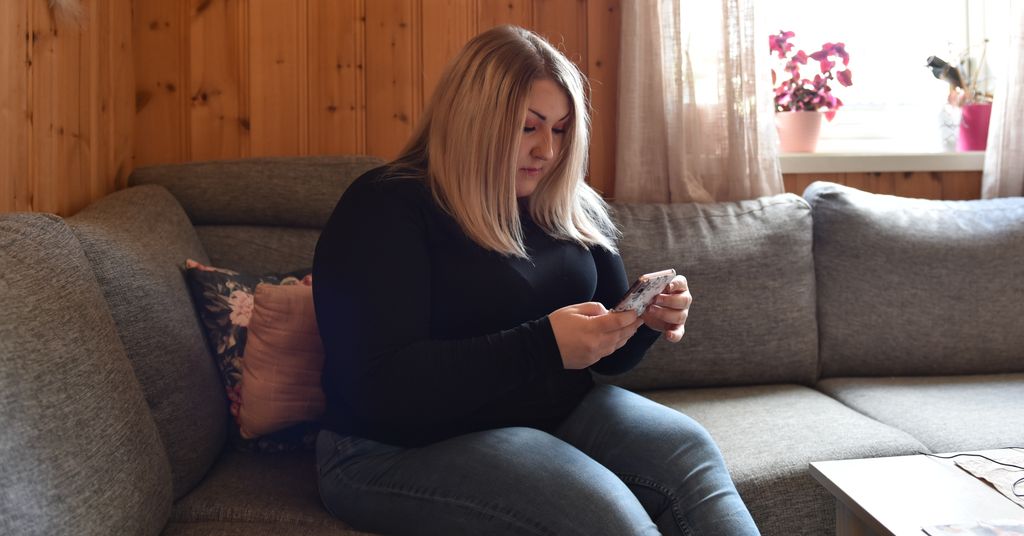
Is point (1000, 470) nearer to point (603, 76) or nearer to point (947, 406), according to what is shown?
point (947, 406)

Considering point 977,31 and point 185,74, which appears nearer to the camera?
point 185,74

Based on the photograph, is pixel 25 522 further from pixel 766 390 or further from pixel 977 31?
pixel 977 31

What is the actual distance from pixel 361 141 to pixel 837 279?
4.31 feet

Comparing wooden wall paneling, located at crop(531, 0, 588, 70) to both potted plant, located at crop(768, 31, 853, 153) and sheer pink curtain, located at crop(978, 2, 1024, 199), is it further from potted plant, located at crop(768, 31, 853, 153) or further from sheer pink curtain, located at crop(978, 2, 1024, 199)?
sheer pink curtain, located at crop(978, 2, 1024, 199)

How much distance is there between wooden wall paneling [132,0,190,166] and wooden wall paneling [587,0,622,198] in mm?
1109

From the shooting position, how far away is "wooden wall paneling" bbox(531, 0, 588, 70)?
226cm

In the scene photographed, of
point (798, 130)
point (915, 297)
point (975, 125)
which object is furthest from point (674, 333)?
point (975, 125)

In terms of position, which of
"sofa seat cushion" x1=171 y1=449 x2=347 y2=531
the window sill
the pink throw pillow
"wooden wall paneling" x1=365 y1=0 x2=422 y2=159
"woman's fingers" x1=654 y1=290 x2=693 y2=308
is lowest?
"sofa seat cushion" x1=171 y1=449 x2=347 y2=531

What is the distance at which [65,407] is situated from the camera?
977 mm

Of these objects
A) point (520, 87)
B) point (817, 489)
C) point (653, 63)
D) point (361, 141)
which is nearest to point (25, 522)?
point (520, 87)

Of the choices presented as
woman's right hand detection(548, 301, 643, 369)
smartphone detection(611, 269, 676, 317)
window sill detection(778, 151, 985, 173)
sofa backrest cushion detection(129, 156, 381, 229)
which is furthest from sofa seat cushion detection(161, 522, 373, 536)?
window sill detection(778, 151, 985, 173)

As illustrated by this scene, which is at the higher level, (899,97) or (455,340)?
(899,97)

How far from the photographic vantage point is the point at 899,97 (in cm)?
268

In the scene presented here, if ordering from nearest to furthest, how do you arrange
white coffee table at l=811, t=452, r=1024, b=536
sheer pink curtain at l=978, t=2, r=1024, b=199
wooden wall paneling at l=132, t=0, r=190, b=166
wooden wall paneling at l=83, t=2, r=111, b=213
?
white coffee table at l=811, t=452, r=1024, b=536 → wooden wall paneling at l=83, t=2, r=111, b=213 → wooden wall paneling at l=132, t=0, r=190, b=166 → sheer pink curtain at l=978, t=2, r=1024, b=199
